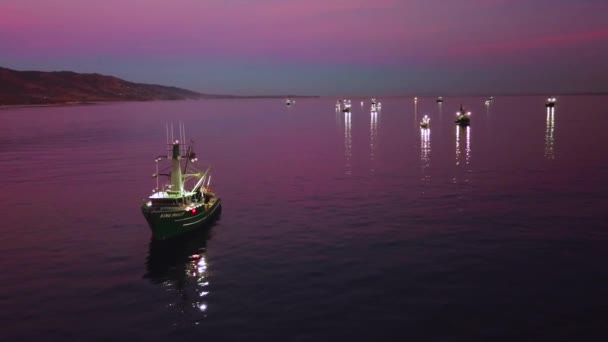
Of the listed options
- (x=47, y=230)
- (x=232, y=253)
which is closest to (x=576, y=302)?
(x=232, y=253)

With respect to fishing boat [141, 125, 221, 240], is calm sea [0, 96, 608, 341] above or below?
below

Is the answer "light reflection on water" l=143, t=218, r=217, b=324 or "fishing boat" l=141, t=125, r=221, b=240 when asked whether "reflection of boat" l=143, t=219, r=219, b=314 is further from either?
"fishing boat" l=141, t=125, r=221, b=240

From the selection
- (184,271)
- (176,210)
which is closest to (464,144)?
(176,210)

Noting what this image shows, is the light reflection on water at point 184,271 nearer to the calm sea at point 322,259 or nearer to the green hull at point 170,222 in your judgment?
the calm sea at point 322,259

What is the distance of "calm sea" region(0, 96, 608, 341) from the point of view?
94.5 ft

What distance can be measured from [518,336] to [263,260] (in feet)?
64.0

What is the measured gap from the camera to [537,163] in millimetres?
88938

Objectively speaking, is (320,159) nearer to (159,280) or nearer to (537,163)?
(537,163)

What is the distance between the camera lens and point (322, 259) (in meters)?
39.6

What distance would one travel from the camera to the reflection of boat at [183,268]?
1293 inches

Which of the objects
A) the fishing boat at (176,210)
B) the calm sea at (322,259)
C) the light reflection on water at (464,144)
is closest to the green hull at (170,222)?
the fishing boat at (176,210)

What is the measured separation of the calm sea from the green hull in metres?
1.29

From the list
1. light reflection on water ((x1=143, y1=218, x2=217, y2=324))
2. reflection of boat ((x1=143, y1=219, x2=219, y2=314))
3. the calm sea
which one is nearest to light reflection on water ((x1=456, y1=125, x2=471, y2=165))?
the calm sea

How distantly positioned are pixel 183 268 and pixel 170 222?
7510 mm
